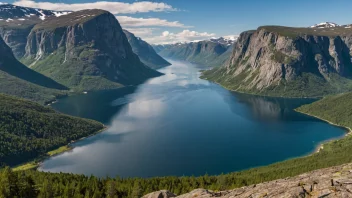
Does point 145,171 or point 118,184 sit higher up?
point 118,184

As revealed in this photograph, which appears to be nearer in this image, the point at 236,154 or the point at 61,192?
the point at 61,192

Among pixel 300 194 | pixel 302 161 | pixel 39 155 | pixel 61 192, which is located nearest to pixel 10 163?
pixel 39 155

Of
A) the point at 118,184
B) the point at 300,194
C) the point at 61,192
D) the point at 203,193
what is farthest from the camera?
the point at 118,184

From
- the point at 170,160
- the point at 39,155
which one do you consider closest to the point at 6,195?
the point at 170,160

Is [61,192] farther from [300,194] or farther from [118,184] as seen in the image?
[300,194]

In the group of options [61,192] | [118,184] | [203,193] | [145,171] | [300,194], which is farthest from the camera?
[145,171]

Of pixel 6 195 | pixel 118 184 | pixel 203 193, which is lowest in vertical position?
pixel 118 184

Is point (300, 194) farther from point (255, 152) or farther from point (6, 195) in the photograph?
point (255, 152)

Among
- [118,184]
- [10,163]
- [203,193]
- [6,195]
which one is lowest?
[10,163]

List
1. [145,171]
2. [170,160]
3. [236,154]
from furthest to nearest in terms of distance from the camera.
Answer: [236,154], [170,160], [145,171]
